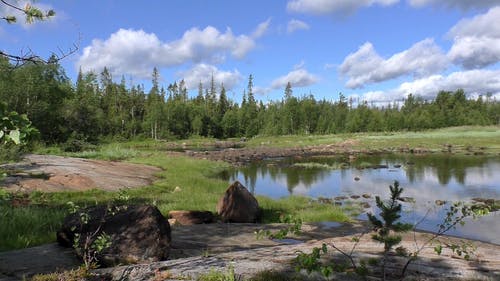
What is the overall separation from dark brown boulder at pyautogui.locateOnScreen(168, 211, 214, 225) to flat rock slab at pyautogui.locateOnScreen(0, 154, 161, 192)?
706 centimetres

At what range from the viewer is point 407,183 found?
29.7m

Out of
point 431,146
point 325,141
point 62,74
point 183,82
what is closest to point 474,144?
point 431,146

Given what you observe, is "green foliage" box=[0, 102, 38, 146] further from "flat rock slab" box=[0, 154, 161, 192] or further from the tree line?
the tree line

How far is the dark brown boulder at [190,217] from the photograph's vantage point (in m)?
14.0

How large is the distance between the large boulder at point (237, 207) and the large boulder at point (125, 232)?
305 inches

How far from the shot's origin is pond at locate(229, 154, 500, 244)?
61.7 ft

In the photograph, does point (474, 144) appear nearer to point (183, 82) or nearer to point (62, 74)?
point (62, 74)

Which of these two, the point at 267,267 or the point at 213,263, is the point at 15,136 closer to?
the point at 213,263

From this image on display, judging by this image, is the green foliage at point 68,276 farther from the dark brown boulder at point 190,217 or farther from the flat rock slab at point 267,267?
the dark brown boulder at point 190,217

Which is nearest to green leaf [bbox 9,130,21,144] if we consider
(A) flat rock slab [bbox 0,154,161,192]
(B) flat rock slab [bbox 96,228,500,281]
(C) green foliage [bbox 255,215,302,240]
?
(B) flat rock slab [bbox 96,228,500,281]

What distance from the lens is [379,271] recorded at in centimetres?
650

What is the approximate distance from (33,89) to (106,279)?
1985 inches

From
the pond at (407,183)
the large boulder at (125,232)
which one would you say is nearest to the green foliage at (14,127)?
the large boulder at (125,232)

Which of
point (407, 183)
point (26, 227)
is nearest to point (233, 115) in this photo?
point (407, 183)
